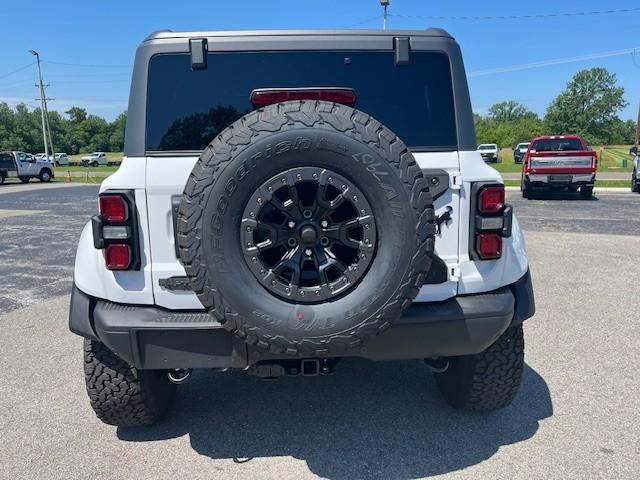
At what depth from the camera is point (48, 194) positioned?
21625 millimetres

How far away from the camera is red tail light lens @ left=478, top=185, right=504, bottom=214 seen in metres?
Answer: 2.48

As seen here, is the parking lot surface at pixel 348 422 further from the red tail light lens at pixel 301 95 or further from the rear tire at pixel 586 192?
the rear tire at pixel 586 192

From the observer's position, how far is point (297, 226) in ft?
7.09

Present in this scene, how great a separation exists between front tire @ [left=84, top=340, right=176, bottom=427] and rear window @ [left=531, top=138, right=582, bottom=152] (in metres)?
15.4

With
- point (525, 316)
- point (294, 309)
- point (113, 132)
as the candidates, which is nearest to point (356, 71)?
point (294, 309)

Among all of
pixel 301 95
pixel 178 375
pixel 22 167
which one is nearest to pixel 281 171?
pixel 301 95

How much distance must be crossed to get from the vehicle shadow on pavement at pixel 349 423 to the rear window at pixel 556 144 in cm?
1383

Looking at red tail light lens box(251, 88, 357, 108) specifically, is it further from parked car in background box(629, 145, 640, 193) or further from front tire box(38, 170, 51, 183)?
front tire box(38, 170, 51, 183)

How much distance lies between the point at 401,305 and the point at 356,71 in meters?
1.25

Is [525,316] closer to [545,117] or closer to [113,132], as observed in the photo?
[545,117]

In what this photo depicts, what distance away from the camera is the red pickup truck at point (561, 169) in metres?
14.8

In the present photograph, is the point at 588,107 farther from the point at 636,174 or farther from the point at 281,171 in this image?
the point at 281,171

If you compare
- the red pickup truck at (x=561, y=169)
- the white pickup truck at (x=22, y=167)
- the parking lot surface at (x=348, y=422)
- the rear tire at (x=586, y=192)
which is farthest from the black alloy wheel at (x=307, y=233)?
the white pickup truck at (x=22, y=167)

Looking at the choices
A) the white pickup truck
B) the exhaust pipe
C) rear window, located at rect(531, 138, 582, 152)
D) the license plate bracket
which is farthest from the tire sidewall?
the white pickup truck
